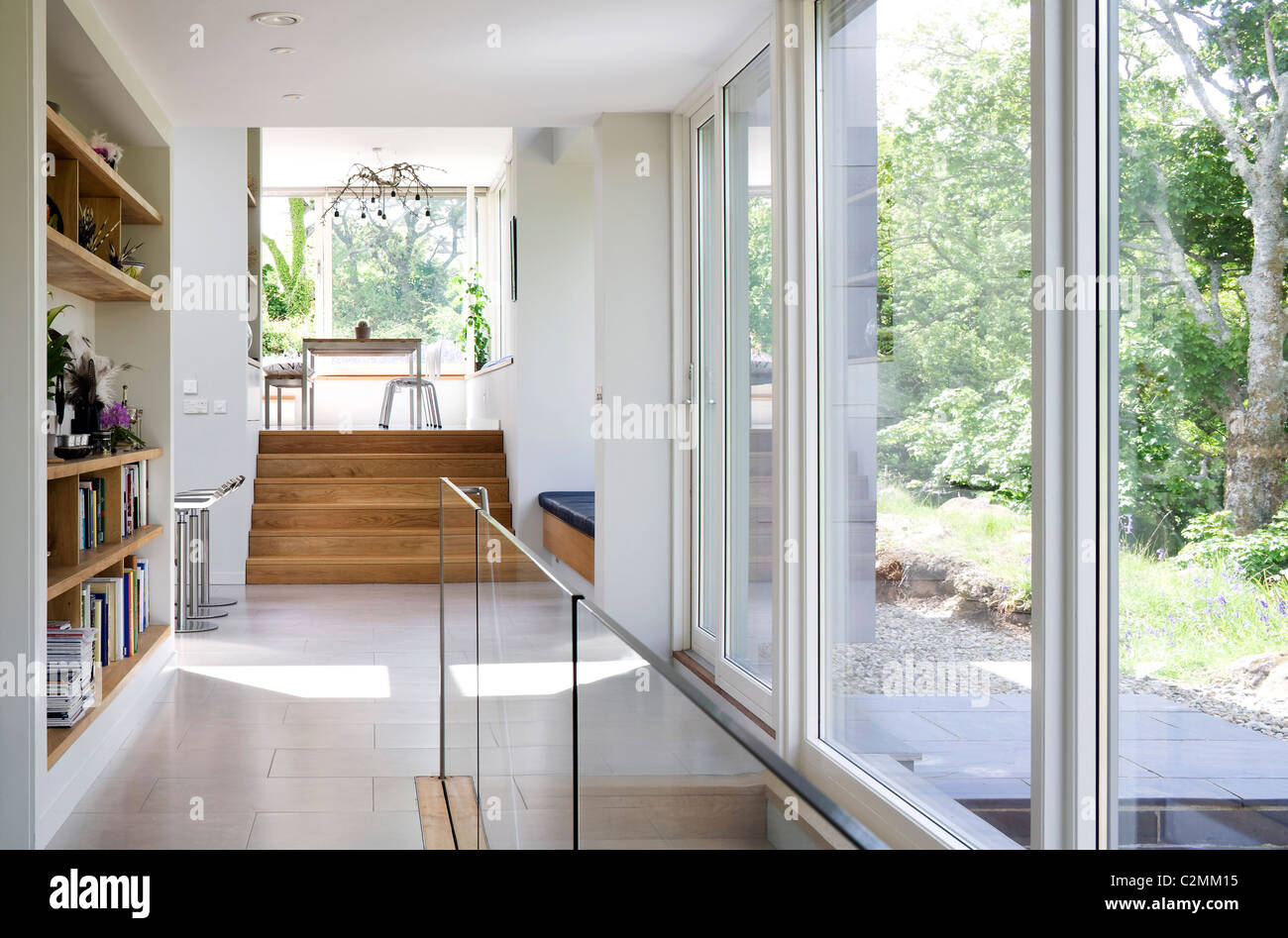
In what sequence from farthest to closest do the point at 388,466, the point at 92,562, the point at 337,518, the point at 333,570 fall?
1. the point at 388,466
2. the point at 337,518
3. the point at 333,570
4. the point at 92,562

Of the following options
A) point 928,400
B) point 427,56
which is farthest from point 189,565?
point 928,400

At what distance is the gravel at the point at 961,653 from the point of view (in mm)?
1731

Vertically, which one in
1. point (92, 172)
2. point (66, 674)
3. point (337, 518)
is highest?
point (92, 172)

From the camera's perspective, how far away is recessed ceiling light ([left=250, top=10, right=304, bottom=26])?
3.65 meters

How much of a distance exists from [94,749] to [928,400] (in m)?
2.71

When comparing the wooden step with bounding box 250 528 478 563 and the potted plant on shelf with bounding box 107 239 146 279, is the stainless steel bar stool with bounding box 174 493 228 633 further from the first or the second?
the potted plant on shelf with bounding box 107 239 146 279

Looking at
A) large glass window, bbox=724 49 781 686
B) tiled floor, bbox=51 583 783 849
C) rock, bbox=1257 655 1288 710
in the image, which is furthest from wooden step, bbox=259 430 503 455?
rock, bbox=1257 655 1288 710

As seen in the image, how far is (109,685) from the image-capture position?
3.81 meters

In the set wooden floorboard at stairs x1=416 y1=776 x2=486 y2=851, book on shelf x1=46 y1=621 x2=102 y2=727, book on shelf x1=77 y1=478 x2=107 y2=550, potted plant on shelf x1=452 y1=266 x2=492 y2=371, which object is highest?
potted plant on shelf x1=452 y1=266 x2=492 y2=371

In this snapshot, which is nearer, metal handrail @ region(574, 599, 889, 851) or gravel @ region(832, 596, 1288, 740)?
metal handrail @ region(574, 599, 889, 851)

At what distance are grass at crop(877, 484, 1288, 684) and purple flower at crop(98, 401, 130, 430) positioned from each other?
3.18 meters

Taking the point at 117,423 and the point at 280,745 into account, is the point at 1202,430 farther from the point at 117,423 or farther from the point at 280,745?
the point at 117,423

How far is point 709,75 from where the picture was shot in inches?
174
